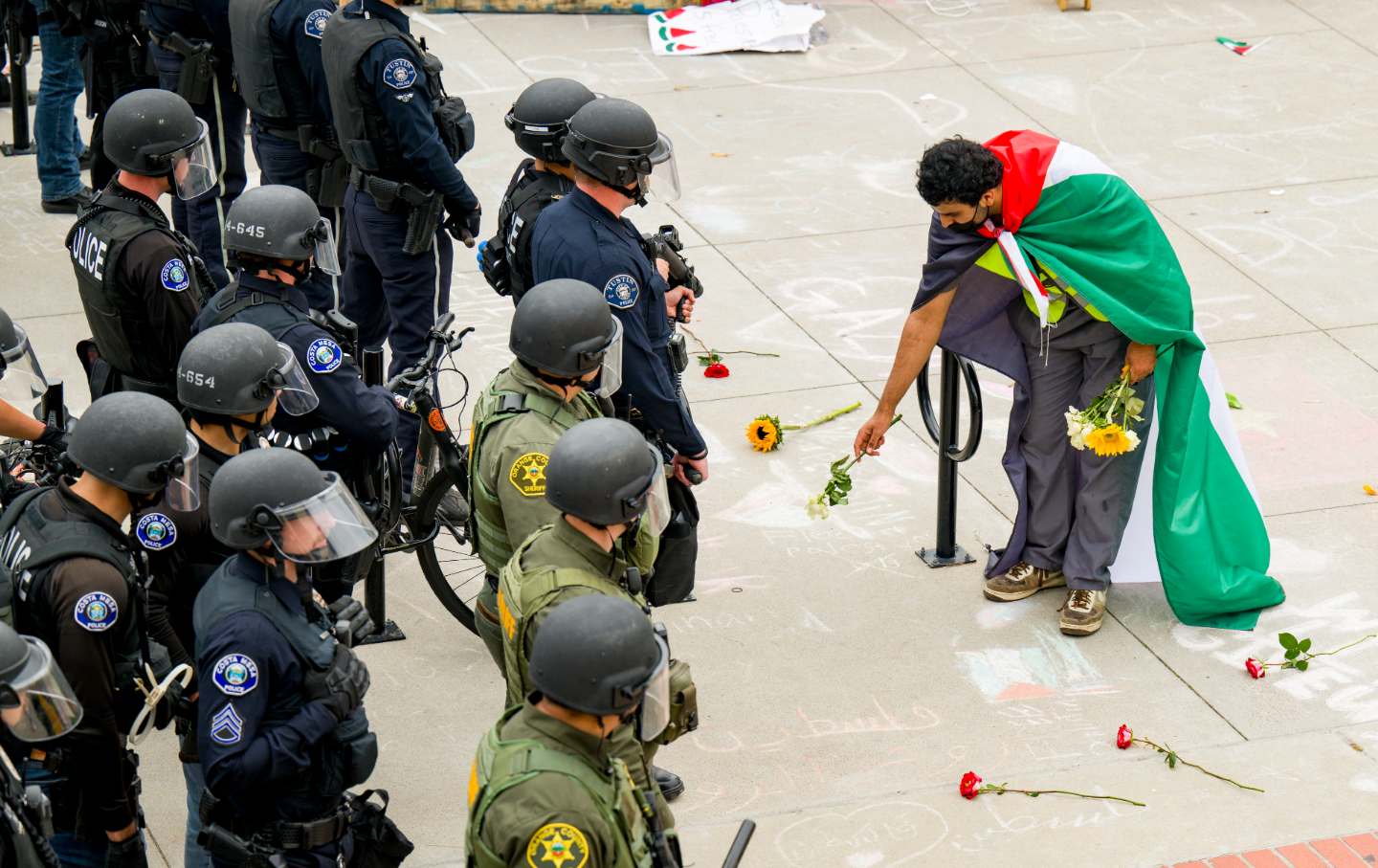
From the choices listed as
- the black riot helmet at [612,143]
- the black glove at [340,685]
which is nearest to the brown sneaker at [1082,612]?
the black riot helmet at [612,143]

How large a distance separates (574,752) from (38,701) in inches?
44.7

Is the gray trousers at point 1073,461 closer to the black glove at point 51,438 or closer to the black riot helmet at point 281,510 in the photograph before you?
the black riot helmet at point 281,510

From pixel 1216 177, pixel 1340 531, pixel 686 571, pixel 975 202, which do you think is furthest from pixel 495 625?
pixel 1216 177

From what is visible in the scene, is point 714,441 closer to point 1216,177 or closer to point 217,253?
point 217,253

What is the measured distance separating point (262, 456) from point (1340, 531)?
454 cm

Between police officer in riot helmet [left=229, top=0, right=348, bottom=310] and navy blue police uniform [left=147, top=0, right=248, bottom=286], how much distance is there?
0.58 m

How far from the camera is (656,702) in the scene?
11.8 feet

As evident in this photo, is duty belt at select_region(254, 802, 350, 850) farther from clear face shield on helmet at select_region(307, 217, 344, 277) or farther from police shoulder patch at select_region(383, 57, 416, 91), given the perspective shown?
police shoulder patch at select_region(383, 57, 416, 91)

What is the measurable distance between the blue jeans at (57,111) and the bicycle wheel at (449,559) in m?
4.28

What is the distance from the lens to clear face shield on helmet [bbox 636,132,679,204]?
5723 mm

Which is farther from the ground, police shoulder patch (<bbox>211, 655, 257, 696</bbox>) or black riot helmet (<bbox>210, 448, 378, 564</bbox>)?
black riot helmet (<bbox>210, 448, 378, 564</bbox>)

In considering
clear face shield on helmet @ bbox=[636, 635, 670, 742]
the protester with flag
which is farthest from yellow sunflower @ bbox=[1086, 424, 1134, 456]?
clear face shield on helmet @ bbox=[636, 635, 670, 742]

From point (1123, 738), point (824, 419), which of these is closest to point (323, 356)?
point (1123, 738)

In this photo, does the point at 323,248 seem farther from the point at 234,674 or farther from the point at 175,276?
the point at 234,674
